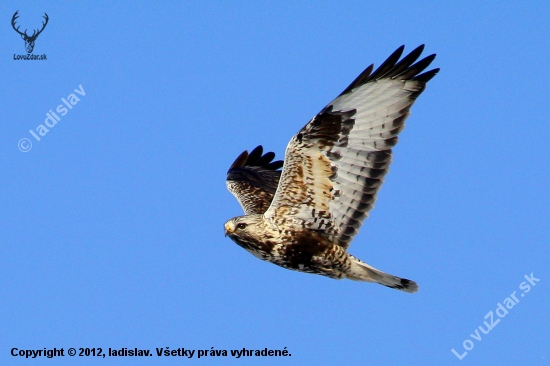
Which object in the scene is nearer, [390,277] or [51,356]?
[390,277]

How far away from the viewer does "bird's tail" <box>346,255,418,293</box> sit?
9.72 m

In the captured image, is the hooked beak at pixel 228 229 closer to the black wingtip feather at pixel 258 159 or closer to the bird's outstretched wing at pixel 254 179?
the bird's outstretched wing at pixel 254 179

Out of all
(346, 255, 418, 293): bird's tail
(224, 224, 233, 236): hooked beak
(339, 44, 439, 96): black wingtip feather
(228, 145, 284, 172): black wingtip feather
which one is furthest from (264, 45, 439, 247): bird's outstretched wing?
(228, 145, 284, 172): black wingtip feather

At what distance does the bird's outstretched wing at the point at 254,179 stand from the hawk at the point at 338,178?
5.18 ft

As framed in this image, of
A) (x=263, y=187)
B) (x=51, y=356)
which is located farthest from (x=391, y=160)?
(x=51, y=356)

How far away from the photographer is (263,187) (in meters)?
12.0

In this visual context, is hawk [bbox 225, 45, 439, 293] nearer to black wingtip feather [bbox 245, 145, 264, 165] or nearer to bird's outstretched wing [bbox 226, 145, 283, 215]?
bird's outstretched wing [bbox 226, 145, 283, 215]

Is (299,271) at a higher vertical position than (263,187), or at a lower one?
lower

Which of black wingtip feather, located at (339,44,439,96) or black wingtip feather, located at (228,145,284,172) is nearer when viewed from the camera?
black wingtip feather, located at (339,44,439,96)

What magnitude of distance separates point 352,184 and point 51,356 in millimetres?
4466

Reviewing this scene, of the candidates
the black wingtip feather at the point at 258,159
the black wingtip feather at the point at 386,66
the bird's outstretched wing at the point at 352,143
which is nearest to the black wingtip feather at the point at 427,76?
the bird's outstretched wing at the point at 352,143

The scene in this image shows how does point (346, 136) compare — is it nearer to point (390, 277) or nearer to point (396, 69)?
point (396, 69)

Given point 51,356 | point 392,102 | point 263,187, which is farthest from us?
point 263,187

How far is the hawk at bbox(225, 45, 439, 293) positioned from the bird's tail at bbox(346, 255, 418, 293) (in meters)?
0.01
